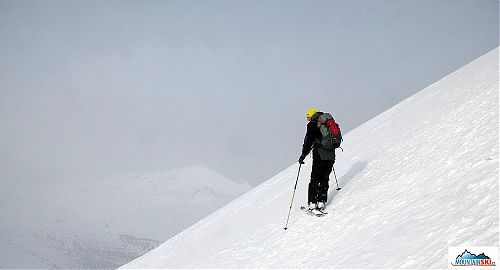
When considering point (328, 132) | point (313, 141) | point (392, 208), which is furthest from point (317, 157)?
point (392, 208)

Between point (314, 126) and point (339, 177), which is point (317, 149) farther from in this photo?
point (339, 177)

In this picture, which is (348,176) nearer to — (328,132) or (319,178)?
(319,178)

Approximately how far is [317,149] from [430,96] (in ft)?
39.2

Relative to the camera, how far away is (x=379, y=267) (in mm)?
5844

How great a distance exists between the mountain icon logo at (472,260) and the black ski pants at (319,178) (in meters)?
4.47

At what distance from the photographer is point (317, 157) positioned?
30.6ft

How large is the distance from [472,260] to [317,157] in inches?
188

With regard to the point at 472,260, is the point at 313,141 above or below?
above

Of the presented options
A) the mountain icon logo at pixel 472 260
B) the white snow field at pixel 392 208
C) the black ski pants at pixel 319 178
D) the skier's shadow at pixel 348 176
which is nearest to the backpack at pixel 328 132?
the black ski pants at pixel 319 178

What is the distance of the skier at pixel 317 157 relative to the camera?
363 inches

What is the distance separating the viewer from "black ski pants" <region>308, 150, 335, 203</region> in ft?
30.5

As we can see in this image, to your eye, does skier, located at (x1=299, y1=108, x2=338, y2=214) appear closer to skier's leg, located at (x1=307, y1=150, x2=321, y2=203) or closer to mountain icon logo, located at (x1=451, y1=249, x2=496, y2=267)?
skier's leg, located at (x1=307, y1=150, x2=321, y2=203)

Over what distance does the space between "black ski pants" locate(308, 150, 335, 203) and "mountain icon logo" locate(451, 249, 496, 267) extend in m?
4.47

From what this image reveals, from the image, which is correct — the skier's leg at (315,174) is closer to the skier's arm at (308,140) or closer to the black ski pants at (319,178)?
the black ski pants at (319,178)
